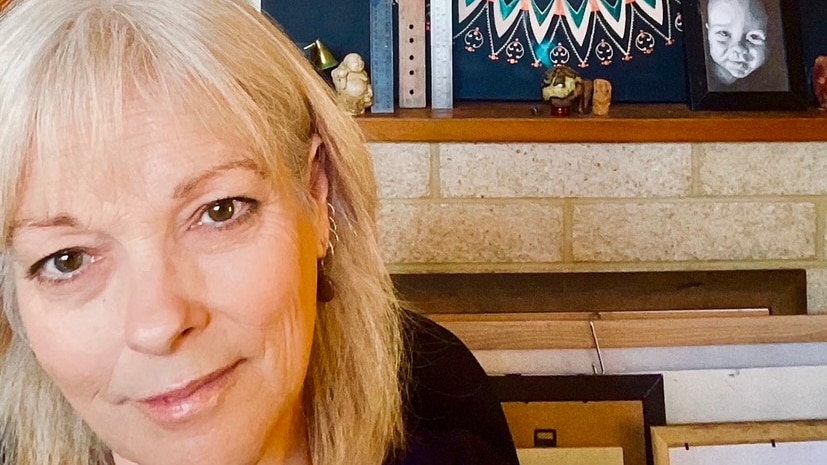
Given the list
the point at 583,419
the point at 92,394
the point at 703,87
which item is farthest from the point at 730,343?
the point at 92,394

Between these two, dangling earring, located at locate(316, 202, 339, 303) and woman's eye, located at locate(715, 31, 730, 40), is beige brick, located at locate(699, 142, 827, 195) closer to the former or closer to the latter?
woman's eye, located at locate(715, 31, 730, 40)

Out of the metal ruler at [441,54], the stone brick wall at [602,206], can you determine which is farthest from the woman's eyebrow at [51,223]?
the metal ruler at [441,54]

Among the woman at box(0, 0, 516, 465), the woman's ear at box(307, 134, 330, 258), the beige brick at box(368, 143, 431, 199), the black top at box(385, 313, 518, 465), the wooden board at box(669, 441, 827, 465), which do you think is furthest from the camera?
the beige brick at box(368, 143, 431, 199)

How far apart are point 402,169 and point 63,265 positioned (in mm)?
1069

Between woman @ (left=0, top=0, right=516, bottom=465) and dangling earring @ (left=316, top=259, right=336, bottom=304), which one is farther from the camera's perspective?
dangling earring @ (left=316, top=259, right=336, bottom=304)

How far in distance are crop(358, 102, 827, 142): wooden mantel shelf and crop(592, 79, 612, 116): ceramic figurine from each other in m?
0.03

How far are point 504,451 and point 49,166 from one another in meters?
0.76

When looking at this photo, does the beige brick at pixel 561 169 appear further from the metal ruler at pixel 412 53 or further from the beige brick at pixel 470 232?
the metal ruler at pixel 412 53

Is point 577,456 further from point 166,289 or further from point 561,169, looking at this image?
point 166,289

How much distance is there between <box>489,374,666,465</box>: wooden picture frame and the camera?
62.7 inches

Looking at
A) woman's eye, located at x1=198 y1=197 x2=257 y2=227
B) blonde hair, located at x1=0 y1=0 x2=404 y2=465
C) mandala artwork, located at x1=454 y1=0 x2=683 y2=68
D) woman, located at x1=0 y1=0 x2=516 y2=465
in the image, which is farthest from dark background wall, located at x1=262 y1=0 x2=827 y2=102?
woman's eye, located at x1=198 y1=197 x2=257 y2=227

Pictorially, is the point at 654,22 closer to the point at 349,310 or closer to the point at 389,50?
the point at 389,50

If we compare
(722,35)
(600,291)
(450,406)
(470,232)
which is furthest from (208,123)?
(722,35)

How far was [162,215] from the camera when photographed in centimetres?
79
